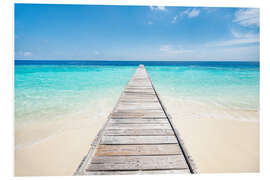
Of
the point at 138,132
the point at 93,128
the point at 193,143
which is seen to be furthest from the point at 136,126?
the point at 93,128

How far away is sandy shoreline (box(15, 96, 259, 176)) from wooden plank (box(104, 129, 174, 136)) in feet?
3.23

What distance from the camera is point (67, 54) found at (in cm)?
375

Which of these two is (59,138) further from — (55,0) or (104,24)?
(104,24)

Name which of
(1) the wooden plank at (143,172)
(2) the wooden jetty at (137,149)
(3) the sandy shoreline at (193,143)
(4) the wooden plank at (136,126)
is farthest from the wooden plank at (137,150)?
(3) the sandy shoreline at (193,143)

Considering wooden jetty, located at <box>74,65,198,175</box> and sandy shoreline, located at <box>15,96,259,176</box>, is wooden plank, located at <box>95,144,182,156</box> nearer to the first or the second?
wooden jetty, located at <box>74,65,198,175</box>

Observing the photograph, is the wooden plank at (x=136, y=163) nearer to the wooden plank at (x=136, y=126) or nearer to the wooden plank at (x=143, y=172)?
the wooden plank at (x=143, y=172)

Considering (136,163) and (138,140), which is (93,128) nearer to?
(138,140)

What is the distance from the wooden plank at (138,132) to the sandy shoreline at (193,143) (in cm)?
98

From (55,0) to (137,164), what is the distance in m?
2.62

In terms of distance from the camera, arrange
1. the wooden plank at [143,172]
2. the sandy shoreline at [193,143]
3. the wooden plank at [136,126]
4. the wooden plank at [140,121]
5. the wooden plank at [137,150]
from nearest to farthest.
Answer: the wooden plank at [143,172], the wooden plank at [137,150], the wooden plank at [136,126], the wooden plank at [140,121], the sandy shoreline at [193,143]

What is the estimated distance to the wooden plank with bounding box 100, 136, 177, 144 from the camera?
5.11 feet

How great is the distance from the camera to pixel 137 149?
1.46 meters

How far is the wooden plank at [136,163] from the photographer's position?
1263 mm

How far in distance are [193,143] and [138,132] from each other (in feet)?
5.05
